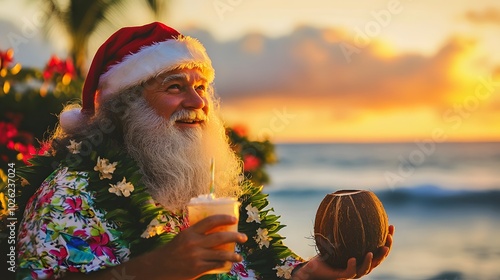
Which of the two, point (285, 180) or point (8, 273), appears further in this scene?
point (285, 180)

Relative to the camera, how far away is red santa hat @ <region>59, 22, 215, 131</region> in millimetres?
4188

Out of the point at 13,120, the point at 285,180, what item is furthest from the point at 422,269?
the point at 285,180

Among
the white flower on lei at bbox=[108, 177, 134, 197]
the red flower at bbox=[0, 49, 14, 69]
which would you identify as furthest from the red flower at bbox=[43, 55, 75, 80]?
the white flower on lei at bbox=[108, 177, 134, 197]

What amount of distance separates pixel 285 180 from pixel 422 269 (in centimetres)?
1385

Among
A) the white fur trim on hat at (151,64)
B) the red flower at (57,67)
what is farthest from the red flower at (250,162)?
the white fur trim on hat at (151,64)

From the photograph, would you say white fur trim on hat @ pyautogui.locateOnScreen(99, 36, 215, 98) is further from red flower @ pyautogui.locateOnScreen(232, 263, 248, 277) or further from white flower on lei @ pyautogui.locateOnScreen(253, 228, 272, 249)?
red flower @ pyautogui.locateOnScreen(232, 263, 248, 277)

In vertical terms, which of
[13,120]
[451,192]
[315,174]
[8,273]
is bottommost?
[8,273]

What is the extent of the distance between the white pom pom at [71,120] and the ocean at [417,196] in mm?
1319

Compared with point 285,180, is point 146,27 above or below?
below

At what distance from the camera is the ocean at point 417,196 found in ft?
48.9

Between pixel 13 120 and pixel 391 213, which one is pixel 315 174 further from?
pixel 13 120

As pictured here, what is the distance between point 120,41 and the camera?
4336 mm

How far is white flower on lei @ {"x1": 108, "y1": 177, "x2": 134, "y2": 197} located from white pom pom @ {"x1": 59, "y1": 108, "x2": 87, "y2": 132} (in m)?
0.52

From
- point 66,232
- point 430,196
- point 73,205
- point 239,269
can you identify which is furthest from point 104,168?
point 430,196
